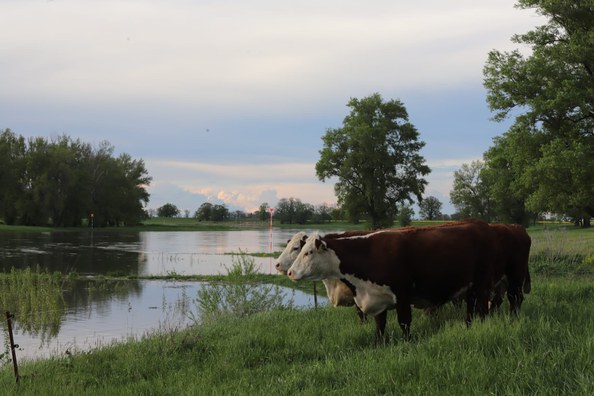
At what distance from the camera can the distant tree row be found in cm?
8575

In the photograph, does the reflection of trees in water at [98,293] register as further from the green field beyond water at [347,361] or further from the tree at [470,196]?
the tree at [470,196]

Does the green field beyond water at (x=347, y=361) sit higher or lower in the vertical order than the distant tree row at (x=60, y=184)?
lower

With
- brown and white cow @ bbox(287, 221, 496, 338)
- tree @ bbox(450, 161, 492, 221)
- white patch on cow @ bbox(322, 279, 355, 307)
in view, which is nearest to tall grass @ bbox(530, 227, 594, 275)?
white patch on cow @ bbox(322, 279, 355, 307)

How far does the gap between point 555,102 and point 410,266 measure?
2235 cm

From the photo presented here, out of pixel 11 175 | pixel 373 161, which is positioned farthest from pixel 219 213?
pixel 373 161

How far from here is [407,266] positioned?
803 cm

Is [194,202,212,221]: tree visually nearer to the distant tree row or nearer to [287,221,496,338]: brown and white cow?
the distant tree row

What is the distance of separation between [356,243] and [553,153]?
21496 millimetres

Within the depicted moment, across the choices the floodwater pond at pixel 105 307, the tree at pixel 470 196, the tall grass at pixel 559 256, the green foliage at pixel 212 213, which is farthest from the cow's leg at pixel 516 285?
the green foliage at pixel 212 213

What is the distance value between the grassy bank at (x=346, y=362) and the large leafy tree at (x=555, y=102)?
1871cm

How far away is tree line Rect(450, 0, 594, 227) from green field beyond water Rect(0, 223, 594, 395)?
1863 centimetres

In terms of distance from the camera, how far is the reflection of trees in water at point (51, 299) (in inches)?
593

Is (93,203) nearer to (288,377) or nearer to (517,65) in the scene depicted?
(517,65)

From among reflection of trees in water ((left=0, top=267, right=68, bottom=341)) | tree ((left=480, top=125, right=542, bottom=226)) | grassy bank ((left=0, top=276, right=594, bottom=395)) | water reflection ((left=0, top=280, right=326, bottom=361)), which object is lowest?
water reflection ((left=0, top=280, right=326, bottom=361))
